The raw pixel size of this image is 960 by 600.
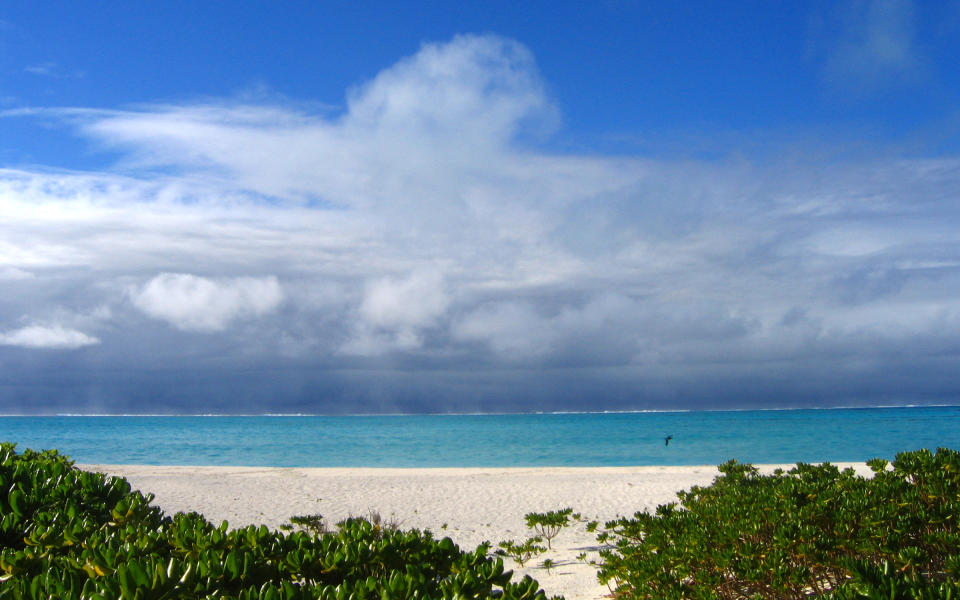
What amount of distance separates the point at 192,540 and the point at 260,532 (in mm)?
428

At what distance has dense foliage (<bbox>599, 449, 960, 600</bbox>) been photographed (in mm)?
5375

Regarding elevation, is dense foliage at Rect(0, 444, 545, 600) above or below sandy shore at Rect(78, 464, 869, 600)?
above

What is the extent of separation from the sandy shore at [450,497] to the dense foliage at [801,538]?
3.78 metres

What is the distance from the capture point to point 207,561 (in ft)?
11.1

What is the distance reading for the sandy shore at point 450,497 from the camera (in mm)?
14727

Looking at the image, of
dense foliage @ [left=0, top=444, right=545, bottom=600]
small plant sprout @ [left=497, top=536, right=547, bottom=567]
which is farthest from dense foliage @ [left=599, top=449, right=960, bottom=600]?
small plant sprout @ [left=497, top=536, right=547, bottom=567]

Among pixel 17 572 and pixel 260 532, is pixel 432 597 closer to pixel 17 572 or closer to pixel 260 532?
pixel 260 532

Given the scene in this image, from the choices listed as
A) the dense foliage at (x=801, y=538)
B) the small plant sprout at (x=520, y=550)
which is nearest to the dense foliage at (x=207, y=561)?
the dense foliage at (x=801, y=538)

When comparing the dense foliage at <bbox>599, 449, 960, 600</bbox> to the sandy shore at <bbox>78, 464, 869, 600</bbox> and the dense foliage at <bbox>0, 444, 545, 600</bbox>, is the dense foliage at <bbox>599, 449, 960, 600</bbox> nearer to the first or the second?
the dense foliage at <bbox>0, 444, 545, 600</bbox>

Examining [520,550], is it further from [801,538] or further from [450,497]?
[450,497]

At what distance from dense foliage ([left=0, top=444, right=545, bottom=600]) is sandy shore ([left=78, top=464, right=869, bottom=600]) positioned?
6534 millimetres

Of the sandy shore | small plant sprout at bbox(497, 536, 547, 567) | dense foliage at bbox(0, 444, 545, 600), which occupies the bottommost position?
the sandy shore

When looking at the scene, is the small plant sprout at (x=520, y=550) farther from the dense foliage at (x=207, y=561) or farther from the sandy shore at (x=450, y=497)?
the dense foliage at (x=207, y=561)

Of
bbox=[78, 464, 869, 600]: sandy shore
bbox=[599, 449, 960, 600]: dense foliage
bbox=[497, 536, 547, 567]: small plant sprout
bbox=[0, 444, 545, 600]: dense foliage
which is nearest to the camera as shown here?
bbox=[0, 444, 545, 600]: dense foliage
